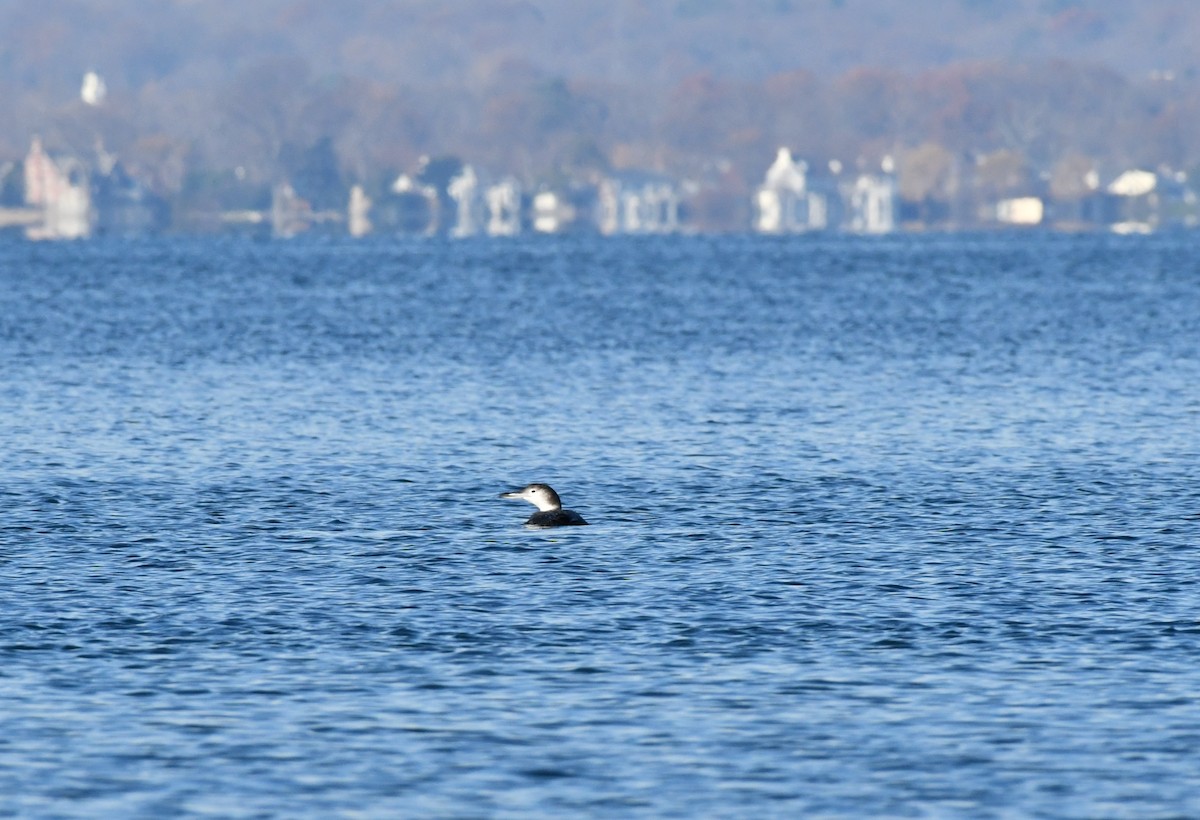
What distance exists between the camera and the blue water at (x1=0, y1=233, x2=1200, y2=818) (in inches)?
774

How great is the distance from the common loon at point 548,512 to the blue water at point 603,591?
399 millimetres

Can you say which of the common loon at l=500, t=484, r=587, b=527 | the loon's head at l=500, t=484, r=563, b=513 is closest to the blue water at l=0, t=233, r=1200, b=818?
the common loon at l=500, t=484, r=587, b=527

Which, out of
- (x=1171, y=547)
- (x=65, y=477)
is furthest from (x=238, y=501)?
(x=1171, y=547)

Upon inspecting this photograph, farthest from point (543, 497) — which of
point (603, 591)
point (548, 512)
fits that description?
point (603, 591)

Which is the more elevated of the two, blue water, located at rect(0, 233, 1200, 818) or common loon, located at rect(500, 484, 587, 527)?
common loon, located at rect(500, 484, 587, 527)

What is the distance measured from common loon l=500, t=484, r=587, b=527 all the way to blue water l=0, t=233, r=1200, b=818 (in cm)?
40

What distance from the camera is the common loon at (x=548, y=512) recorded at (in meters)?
32.4

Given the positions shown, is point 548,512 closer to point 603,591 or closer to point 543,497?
point 543,497

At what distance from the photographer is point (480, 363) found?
6606 cm

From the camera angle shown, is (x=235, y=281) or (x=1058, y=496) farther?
(x=235, y=281)

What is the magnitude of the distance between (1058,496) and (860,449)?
23.9 feet

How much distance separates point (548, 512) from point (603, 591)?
501 centimetres

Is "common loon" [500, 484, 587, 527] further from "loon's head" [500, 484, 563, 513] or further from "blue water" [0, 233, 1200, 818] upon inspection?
"blue water" [0, 233, 1200, 818]

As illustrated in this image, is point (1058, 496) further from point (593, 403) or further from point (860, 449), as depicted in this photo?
point (593, 403)
